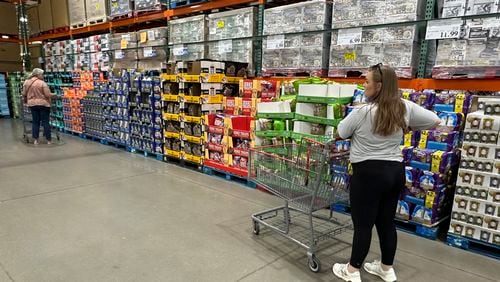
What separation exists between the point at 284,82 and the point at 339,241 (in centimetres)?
260

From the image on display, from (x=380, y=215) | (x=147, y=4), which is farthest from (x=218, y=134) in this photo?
(x=147, y=4)

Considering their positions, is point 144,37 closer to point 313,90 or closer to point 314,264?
point 313,90

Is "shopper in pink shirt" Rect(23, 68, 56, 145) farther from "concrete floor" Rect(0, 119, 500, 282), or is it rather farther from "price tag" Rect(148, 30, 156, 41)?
"concrete floor" Rect(0, 119, 500, 282)

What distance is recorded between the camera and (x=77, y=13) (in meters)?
10.0

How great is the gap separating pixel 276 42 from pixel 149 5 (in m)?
3.97

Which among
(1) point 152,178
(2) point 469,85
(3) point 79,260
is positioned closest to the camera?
(3) point 79,260

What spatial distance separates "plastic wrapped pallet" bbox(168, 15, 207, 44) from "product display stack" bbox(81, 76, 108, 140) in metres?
2.30

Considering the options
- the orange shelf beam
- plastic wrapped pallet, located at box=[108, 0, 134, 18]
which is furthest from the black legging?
plastic wrapped pallet, located at box=[108, 0, 134, 18]

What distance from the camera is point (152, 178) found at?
575 cm

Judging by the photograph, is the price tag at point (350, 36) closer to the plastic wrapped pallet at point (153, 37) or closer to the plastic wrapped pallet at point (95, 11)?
the plastic wrapped pallet at point (153, 37)

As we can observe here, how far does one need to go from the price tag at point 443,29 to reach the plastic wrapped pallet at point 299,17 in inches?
60.7

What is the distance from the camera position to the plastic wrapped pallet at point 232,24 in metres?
6.09

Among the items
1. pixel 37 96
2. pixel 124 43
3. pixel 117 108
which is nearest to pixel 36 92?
pixel 37 96

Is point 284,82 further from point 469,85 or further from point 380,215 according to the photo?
point 380,215
